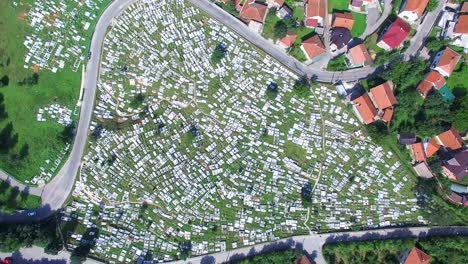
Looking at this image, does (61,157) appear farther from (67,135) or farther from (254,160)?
(254,160)

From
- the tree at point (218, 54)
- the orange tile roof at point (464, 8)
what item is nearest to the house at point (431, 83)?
the orange tile roof at point (464, 8)

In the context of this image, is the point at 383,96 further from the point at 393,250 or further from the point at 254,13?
the point at 254,13

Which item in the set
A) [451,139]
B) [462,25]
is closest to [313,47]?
[462,25]

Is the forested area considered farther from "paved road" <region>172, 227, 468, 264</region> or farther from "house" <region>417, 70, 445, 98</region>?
"house" <region>417, 70, 445, 98</region>

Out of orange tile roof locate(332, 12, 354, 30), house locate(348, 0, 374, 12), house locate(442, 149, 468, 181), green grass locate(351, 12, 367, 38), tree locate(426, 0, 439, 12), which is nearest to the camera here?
house locate(442, 149, 468, 181)

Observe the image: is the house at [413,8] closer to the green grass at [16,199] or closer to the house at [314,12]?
the house at [314,12]

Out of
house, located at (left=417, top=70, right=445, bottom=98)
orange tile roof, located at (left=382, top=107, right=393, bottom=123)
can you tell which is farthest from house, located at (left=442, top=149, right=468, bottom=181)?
orange tile roof, located at (left=382, top=107, right=393, bottom=123)

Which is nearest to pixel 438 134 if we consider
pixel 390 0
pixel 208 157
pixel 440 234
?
pixel 440 234
